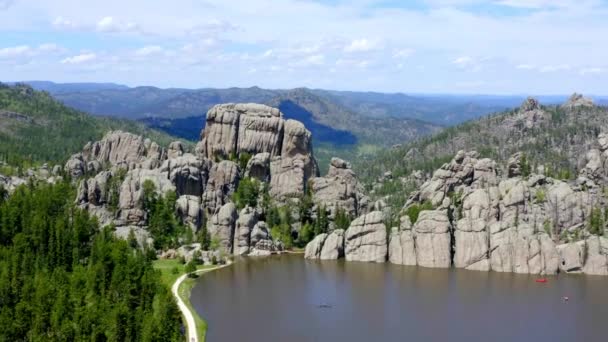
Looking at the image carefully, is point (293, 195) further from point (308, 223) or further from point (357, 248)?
point (357, 248)

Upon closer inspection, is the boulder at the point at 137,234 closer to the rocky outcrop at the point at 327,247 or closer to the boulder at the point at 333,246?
the rocky outcrop at the point at 327,247

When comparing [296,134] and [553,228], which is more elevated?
[296,134]

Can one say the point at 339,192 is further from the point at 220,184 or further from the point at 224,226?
the point at 224,226

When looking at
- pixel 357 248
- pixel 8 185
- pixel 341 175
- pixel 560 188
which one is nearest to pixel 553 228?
pixel 560 188

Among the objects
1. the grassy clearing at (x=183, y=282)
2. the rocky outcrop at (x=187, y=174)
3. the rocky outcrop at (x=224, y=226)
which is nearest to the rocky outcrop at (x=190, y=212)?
the rocky outcrop at (x=224, y=226)

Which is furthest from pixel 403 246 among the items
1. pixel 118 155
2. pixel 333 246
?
pixel 118 155

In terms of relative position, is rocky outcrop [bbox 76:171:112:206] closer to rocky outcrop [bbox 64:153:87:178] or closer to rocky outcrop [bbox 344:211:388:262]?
rocky outcrop [bbox 64:153:87:178]

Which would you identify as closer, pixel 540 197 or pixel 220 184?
pixel 540 197
